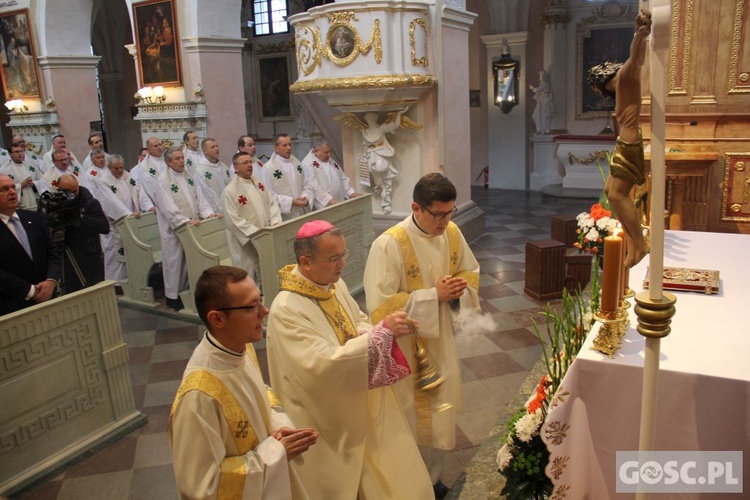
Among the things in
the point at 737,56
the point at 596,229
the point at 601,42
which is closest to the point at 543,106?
the point at 601,42

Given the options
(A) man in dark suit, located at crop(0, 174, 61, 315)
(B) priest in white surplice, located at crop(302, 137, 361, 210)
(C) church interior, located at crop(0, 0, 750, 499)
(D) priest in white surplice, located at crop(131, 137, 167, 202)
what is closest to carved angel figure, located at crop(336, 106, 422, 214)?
(C) church interior, located at crop(0, 0, 750, 499)

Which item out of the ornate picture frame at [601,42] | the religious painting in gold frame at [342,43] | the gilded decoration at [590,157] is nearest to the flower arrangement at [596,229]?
the religious painting in gold frame at [342,43]

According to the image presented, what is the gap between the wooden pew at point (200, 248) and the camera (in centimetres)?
656

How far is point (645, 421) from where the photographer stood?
1545 mm

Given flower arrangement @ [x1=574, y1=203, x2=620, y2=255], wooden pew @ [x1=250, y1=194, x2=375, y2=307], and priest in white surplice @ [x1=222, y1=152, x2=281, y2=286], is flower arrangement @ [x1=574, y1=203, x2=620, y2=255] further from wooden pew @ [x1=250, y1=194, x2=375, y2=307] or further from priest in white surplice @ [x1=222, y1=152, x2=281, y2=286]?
priest in white surplice @ [x1=222, y1=152, x2=281, y2=286]

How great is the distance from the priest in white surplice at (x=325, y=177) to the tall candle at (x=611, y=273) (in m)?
5.90

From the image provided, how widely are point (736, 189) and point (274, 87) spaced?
13896 mm

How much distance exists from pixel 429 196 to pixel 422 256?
1.29ft

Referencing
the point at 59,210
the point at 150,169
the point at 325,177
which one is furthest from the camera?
the point at 150,169

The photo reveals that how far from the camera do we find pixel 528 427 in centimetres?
285

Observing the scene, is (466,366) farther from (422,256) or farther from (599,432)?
(599,432)

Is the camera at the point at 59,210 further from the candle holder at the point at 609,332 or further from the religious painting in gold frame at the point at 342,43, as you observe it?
the candle holder at the point at 609,332

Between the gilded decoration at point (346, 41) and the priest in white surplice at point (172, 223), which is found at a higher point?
the gilded decoration at point (346, 41)

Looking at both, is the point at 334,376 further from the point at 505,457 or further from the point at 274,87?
the point at 274,87
